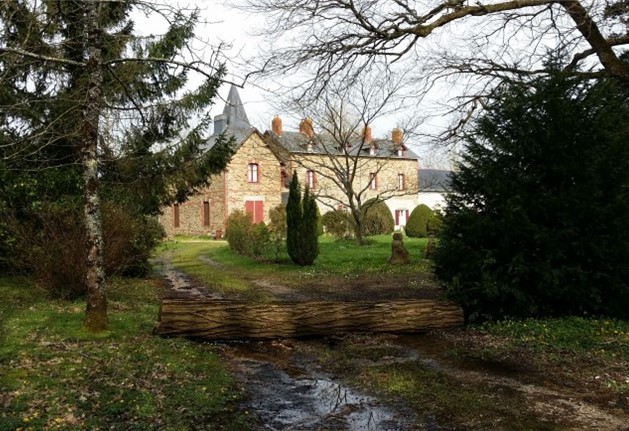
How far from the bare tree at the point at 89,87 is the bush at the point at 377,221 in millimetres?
19349

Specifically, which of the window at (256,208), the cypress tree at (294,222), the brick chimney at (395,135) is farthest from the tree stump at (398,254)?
the window at (256,208)

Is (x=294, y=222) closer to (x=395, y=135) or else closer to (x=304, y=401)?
(x=304, y=401)

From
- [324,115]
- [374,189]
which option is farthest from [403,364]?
[374,189]

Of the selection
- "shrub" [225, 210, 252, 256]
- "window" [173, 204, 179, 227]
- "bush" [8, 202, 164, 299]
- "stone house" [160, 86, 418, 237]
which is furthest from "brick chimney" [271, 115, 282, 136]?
"bush" [8, 202, 164, 299]

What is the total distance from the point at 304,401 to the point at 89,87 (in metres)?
4.67

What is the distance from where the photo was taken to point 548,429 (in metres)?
3.97

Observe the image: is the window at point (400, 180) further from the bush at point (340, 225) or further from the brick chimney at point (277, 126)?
the bush at point (340, 225)

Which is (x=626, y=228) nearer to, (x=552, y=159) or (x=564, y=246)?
(x=564, y=246)

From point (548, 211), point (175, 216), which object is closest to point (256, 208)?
point (175, 216)

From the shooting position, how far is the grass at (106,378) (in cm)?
408

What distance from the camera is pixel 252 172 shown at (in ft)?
119

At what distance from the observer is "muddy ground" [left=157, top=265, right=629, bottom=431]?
13.8ft

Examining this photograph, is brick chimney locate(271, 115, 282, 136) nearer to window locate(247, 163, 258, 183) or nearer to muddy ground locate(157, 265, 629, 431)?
window locate(247, 163, 258, 183)

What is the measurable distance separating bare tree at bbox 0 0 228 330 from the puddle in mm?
2528
